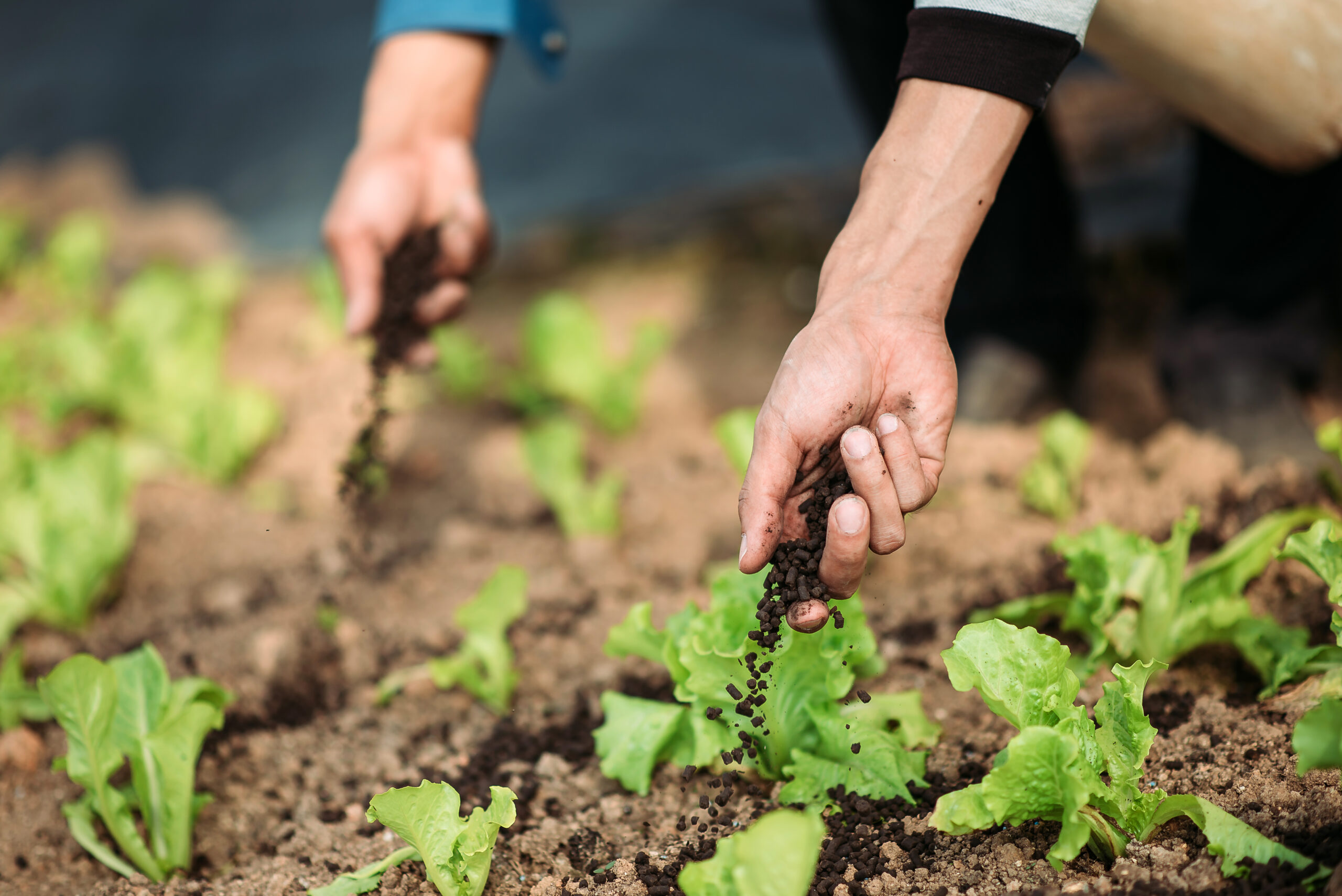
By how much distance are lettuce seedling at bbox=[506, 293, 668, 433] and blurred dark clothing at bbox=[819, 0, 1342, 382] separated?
2.91ft

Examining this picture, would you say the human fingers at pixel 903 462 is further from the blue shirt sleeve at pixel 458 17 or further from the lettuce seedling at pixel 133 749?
the blue shirt sleeve at pixel 458 17

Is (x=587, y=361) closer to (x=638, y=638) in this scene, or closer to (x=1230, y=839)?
(x=638, y=638)

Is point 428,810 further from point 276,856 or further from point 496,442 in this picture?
point 496,442

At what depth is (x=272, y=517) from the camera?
98.7 inches

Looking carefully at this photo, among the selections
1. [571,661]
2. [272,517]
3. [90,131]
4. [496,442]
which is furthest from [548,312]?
[90,131]

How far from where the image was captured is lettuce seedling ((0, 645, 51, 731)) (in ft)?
5.42

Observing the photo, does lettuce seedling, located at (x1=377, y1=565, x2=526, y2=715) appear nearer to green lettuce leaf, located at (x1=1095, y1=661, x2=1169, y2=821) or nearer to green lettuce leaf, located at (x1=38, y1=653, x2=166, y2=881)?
green lettuce leaf, located at (x1=38, y1=653, x2=166, y2=881)

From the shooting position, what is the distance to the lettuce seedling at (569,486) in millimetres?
2219

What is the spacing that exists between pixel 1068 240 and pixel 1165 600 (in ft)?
4.09

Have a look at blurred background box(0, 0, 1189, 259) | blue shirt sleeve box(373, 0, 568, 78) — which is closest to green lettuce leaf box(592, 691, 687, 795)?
blue shirt sleeve box(373, 0, 568, 78)

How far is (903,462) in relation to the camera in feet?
3.87

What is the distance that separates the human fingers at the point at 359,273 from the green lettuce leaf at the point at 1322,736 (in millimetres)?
1710

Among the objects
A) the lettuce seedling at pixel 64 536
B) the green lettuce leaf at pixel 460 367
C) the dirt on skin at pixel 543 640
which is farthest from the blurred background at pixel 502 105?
the lettuce seedling at pixel 64 536

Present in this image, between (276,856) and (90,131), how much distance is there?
5.16m
